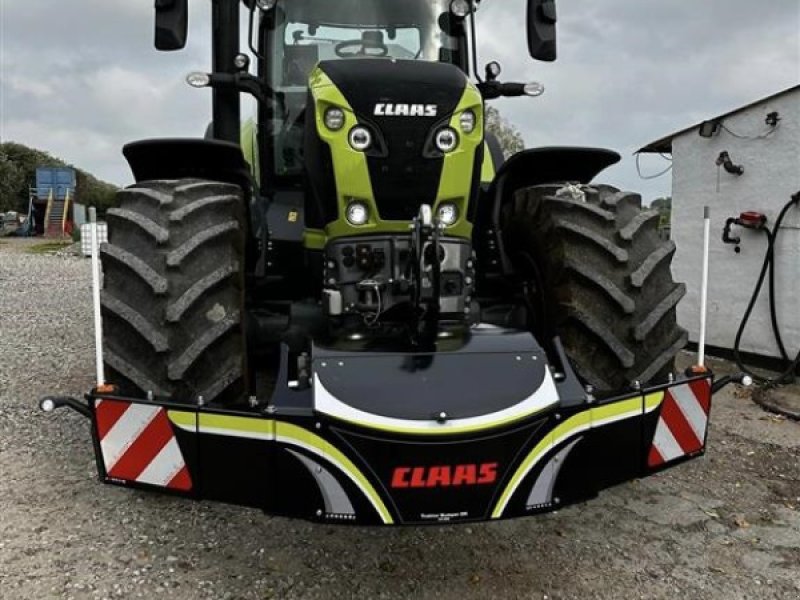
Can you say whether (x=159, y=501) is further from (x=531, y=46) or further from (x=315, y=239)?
(x=531, y=46)

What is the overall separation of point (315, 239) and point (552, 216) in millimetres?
1045

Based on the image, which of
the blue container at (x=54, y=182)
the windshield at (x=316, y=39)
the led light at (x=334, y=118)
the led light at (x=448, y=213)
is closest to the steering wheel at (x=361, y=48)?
the windshield at (x=316, y=39)

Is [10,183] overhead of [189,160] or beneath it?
overhead

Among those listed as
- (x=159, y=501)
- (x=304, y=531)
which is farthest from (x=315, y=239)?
(x=159, y=501)

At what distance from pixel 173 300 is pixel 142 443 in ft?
1.83

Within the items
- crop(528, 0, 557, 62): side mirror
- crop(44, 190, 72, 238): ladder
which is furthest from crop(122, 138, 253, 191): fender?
crop(44, 190, 72, 238): ladder

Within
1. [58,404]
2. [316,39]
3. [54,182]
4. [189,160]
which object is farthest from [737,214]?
[54,182]

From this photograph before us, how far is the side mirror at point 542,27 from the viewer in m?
3.81

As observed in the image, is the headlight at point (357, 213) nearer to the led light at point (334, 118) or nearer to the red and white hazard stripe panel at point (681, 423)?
the led light at point (334, 118)

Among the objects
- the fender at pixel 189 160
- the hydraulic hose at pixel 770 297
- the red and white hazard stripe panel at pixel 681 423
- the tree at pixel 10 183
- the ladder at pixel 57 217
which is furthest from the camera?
the tree at pixel 10 183

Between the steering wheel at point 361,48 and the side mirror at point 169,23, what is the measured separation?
33.4 inches

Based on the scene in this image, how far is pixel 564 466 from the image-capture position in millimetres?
2371

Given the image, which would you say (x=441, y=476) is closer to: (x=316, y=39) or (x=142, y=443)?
(x=142, y=443)

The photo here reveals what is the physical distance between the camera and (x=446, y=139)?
292 cm
